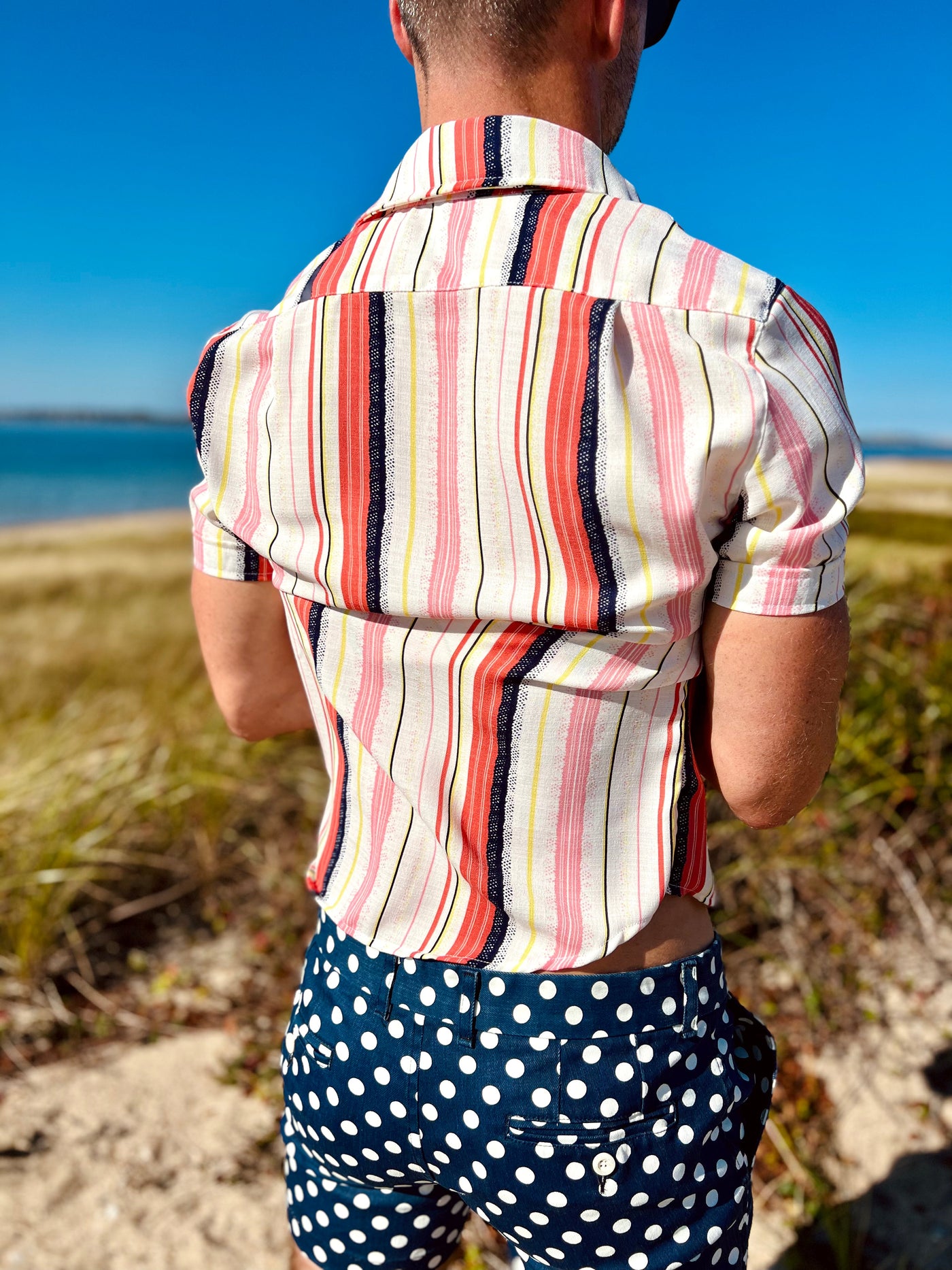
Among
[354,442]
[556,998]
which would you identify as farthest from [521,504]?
[556,998]

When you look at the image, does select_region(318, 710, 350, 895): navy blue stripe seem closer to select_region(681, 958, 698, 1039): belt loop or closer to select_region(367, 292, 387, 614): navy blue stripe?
select_region(367, 292, 387, 614): navy blue stripe

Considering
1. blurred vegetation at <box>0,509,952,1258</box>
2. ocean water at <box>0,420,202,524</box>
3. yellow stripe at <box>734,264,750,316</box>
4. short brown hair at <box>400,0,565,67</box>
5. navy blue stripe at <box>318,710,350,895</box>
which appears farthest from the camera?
ocean water at <box>0,420,202,524</box>

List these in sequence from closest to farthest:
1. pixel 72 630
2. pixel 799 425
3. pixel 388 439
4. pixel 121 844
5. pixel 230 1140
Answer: pixel 799 425
pixel 388 439
pixel 230 1140
pixel 121 844
pixel 72 630

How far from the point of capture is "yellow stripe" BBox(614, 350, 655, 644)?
0.76m

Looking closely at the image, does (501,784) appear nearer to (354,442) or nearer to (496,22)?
(354,442)

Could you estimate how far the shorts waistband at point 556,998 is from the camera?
3.06ft

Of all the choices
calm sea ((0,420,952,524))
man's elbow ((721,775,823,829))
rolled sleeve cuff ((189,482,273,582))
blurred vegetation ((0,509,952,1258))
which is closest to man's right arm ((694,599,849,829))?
man's elbow ((721,775,823,829))

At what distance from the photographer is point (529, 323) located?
767mm

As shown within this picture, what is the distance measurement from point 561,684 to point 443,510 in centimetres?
20

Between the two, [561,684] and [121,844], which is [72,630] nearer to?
[121,844]

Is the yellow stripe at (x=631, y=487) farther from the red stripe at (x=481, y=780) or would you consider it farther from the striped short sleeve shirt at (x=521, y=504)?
the red stripe at (x=481, y=780)

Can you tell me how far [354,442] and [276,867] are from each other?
2509 mm

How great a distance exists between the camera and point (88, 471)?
37.7m

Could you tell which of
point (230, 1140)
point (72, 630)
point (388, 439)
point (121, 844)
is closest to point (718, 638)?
point (388, 439)
